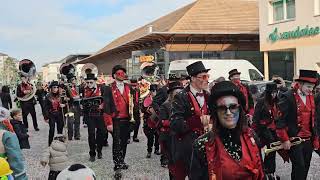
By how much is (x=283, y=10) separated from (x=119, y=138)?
22.7m

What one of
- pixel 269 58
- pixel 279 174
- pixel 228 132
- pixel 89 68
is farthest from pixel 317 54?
pixel 228 132

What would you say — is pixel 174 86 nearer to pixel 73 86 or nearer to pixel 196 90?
pixel 196 90

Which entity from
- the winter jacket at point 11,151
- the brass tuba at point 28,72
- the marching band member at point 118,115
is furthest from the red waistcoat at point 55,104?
the winter jacket at point 11,151

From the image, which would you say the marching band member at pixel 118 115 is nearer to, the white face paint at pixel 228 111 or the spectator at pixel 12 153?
the spectator at pixel 12 153

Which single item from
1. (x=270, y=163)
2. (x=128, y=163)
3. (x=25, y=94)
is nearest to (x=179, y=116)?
(x=270, y=163)

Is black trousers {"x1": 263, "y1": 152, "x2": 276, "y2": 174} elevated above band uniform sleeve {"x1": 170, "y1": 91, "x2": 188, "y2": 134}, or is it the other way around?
band uniform sleeve {"x1": 170, "y1": 91, "x2": 188, "y2": 134}

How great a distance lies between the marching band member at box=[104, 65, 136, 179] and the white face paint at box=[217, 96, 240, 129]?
5657 mm

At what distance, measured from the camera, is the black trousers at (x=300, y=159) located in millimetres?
6098

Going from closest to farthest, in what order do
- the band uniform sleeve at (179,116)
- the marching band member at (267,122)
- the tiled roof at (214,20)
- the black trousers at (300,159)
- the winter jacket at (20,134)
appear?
the band uniform sleeve at (179,116)
the black trousers at (300,159)
the marching band member at (267,122)
the winter jacket at (20,134)
the tiled roof at (214,20)

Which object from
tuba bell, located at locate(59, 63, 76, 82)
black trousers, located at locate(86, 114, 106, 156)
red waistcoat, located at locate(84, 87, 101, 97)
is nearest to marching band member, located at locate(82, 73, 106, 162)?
black trousers, located at locate(86, 114, 106, 156)

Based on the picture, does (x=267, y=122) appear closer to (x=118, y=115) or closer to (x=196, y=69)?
(x=196, y=69)

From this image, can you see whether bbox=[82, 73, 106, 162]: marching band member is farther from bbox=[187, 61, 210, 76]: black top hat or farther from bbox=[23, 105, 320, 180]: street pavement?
bbox=[187, 61, 210, 76]: black top hat

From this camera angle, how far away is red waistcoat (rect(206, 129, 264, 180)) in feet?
10.0

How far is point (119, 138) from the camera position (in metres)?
8.80
